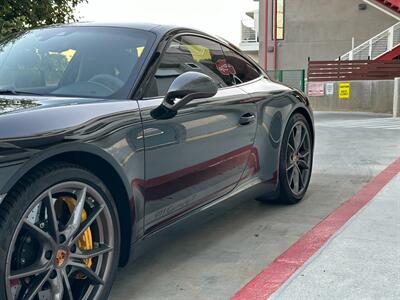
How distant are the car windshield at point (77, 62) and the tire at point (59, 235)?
0.65 metres

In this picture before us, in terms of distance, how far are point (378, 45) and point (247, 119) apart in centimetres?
1794

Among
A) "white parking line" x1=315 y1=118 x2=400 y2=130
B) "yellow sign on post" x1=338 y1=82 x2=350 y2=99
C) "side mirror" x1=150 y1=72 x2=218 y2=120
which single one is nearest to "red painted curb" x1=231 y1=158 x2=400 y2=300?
"side mirror" x1=150 y1=72 x2=218 y2=120

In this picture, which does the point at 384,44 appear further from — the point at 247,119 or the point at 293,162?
the point at 247,119

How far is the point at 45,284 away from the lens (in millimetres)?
2244

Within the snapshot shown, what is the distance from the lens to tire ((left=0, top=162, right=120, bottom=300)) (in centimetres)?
202

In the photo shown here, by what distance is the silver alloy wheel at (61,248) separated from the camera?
6.91 feet

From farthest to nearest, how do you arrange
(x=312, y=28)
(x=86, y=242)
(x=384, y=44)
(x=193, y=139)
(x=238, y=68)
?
1. (x=312, y=28)
2. (x=384, y=44)
3. (x=238, y=68)
4. (x=193, y=139)
5. (x=86, y=242)

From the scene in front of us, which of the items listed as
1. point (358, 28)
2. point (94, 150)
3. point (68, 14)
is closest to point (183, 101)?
point (94, 150)

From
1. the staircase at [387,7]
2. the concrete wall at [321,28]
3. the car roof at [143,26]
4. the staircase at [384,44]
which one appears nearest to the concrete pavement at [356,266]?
the car roof at [143,26]

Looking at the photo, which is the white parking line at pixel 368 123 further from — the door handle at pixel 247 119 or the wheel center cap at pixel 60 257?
the wheel center cap at pixel 60 257

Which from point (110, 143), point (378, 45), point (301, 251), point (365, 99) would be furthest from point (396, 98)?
point (110, 143)

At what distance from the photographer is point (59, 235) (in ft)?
7.38

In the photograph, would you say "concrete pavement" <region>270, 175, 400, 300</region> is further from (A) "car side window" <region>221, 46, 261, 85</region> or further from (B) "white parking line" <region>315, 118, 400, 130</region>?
(B) "white parking line" <region>315, 118, 400, 130</region>

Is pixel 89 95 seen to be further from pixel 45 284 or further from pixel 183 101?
pixel 45 284
